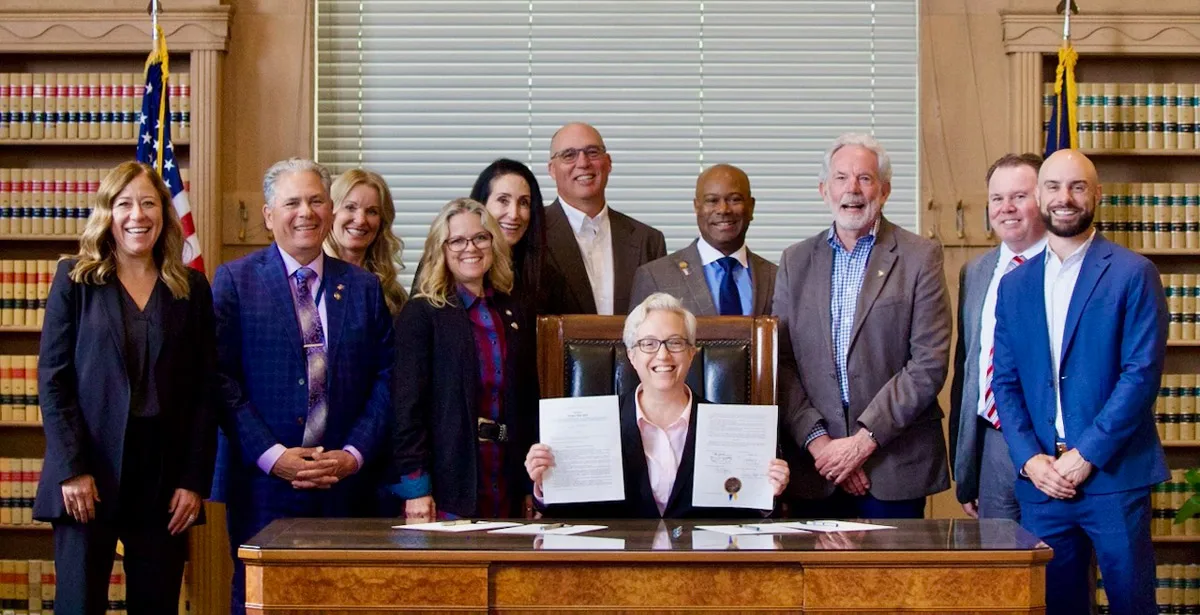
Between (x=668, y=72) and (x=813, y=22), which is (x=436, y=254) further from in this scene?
(x=813, y=22)

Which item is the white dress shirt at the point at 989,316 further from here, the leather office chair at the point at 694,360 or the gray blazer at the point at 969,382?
the leather office chair at the point at 694,360

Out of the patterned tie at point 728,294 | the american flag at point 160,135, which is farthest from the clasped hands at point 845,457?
the american flag at point 160,135

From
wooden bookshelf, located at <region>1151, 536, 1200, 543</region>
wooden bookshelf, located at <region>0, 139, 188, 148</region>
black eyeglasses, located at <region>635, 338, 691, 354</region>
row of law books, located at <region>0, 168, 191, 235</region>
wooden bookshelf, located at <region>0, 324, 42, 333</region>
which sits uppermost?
wooden bookshelf, located at <region>0, 139, 188, 148</region>

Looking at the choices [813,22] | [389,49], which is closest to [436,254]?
[389,49]

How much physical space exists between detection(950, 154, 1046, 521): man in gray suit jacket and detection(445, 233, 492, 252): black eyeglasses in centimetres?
164

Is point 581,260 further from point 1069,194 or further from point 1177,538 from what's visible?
point 1177,538

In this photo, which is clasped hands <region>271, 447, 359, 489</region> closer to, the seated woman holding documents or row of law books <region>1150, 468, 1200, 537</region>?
the seated woman holding documents

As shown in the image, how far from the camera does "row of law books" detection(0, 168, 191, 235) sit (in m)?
5.93

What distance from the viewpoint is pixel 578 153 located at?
15.6 feet

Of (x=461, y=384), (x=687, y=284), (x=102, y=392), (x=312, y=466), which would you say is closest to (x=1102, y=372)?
(x=687, y=284)

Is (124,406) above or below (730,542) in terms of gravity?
above

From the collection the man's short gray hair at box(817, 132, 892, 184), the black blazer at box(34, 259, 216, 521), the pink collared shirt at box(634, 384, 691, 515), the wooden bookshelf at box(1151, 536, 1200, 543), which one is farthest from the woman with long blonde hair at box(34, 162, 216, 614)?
the wooden bookshelf at box(1151, 536, 1200, 543)

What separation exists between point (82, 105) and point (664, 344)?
367cm

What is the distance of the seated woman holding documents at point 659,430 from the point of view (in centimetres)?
349
